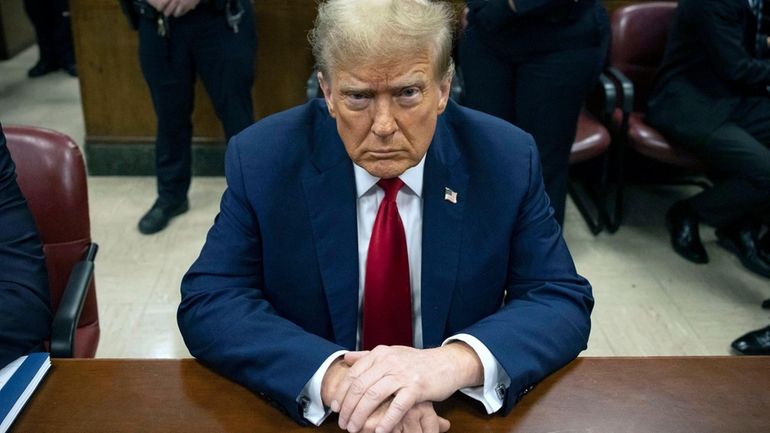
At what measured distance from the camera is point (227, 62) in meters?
3.29

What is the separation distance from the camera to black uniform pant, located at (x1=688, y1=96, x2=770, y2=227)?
3127 millimetres

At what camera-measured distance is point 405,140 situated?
4.35ft

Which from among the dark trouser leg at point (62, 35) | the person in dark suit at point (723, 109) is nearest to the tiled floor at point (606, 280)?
the person in dark suit at point (723, 109)

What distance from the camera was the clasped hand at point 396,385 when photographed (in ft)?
3.69

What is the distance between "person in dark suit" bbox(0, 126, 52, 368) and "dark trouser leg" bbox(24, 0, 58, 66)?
453 cm

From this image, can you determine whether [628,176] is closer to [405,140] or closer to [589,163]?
[589,163]

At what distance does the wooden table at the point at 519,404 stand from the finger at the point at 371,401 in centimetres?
5

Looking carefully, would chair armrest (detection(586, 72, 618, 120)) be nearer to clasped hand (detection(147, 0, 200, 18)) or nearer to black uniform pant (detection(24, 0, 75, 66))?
clasped hand (detection(147, 0, 200, 18))

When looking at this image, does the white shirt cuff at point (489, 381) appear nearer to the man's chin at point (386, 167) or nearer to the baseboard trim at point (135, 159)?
the man's chin at point (386, 167)

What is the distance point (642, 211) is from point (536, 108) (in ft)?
3.76

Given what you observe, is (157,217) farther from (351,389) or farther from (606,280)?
(351,389)

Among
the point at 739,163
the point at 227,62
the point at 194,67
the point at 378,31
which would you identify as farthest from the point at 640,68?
the point at 378,31

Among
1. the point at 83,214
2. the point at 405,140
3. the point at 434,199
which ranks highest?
the point at 405,140

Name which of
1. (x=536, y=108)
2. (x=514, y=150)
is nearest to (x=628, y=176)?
(x=536, y=108)
